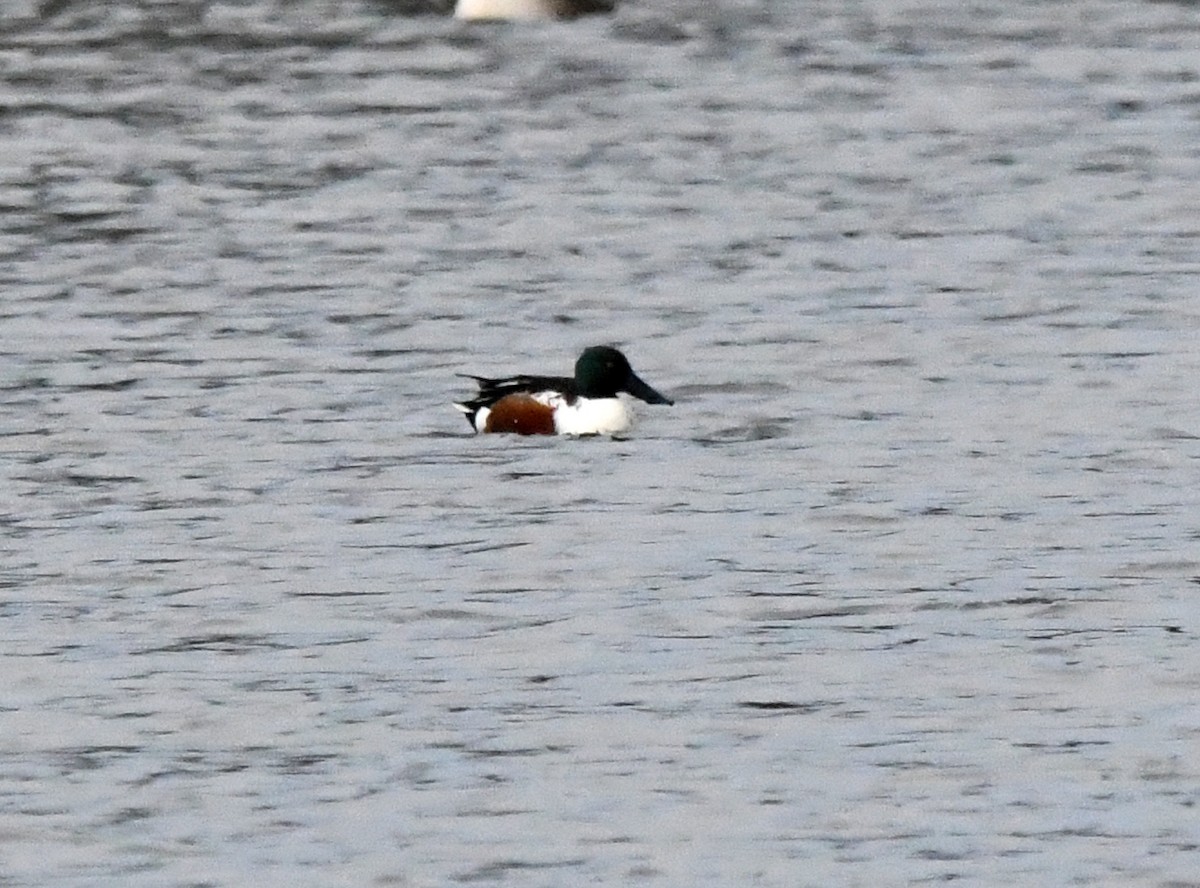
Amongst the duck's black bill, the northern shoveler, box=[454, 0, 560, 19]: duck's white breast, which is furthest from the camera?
box=[454, 0, 560, 19]: duck's white breast

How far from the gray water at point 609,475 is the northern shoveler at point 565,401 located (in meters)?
0.11

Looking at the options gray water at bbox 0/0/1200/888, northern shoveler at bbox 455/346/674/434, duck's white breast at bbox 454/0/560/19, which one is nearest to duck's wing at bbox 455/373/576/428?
northern shoveler at bbox 455/346/674/434

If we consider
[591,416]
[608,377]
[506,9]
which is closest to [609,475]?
[591,416]

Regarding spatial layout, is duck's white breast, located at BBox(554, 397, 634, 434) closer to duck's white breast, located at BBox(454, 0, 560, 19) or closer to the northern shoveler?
the northern shoveler

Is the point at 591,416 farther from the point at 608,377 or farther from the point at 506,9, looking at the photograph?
the point at 506,9

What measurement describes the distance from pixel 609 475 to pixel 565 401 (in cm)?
91

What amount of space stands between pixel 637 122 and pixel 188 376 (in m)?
8.42

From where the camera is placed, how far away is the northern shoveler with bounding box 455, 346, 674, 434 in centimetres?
1550

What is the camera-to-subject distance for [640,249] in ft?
65.4

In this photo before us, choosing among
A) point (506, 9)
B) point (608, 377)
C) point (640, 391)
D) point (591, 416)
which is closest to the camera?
point (591, 416)

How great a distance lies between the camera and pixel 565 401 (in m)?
15.5

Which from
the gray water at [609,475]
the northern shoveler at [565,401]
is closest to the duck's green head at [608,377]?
the northern shoveler at [565,401]

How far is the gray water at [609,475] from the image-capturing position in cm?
981

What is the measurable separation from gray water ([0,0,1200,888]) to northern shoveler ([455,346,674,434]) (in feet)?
0.36
